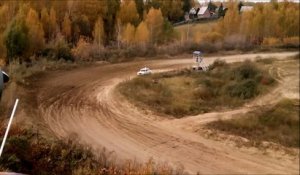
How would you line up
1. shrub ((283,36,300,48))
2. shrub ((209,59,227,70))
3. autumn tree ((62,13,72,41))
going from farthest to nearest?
autumn tree ((62,13,72,41))
shrub ((209,59,227,70))
shrub ((283,36,300,48))

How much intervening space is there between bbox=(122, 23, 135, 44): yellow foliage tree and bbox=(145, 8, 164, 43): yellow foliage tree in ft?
5.14

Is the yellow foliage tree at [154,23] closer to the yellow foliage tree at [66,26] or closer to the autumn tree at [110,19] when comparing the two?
the autumn tree at [110,19]

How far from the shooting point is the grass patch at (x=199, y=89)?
16453 millimetres

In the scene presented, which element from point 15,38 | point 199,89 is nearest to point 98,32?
point 15,38

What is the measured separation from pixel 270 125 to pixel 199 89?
3974mm

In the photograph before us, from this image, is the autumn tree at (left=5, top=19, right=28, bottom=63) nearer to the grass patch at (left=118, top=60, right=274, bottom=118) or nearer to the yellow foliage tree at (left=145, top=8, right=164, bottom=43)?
the grass patch at (left=118, top=60, right=274, bottom=118)

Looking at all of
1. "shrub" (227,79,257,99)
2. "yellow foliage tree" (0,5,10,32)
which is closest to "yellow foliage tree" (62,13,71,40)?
"yellow foliage tree" (0,5,10,32)

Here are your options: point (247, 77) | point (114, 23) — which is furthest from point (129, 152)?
point (114, 23)

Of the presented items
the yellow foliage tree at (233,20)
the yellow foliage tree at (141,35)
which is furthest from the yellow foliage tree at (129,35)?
the yellow foliage tree at (233,20)

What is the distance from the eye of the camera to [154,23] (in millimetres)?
29531

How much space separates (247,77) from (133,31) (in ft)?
36.5

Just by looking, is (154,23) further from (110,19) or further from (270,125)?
(270,125)

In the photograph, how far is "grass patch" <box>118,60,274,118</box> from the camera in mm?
16453

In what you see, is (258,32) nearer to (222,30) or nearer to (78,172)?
(222,30)
